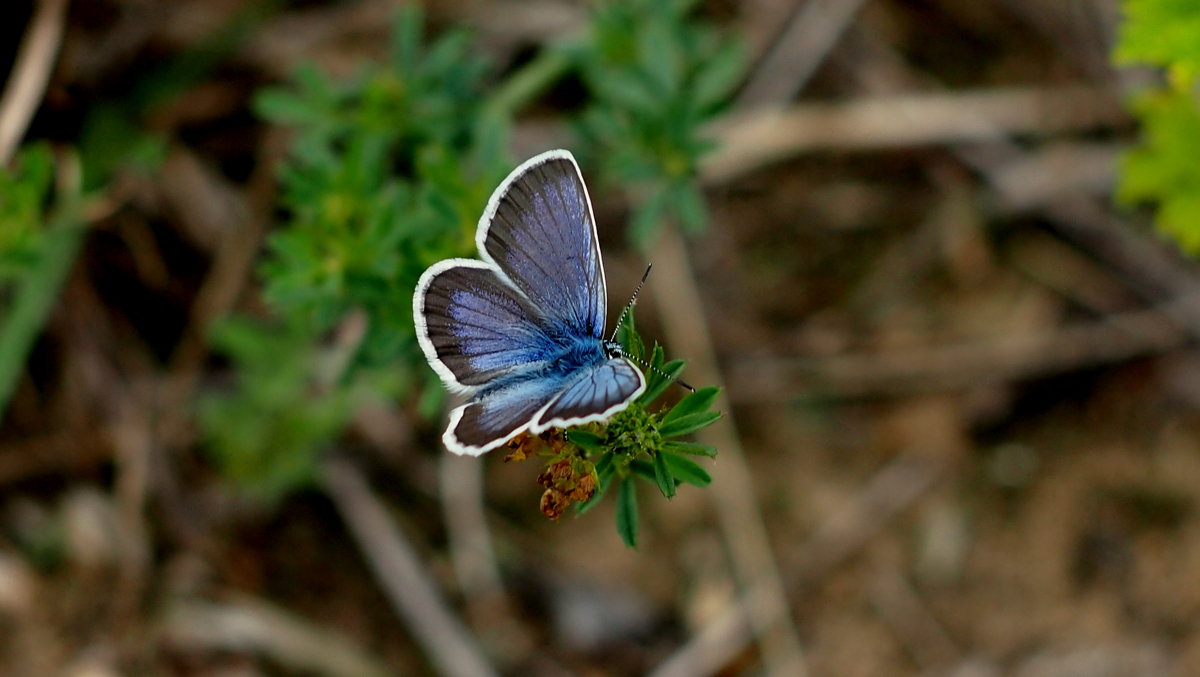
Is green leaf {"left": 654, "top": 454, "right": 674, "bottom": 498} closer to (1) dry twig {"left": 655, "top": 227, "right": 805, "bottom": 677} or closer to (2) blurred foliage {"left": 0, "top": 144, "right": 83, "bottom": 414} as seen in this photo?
(1) dry twig {"left": 655, "top": 227, "right": 805, "bottom": 677}

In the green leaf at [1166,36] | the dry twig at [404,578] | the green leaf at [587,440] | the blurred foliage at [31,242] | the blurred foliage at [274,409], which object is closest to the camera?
the green leaf at [587,440]

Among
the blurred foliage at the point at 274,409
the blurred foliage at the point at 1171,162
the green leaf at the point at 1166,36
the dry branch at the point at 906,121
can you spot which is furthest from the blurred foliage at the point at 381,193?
the blurred foliage at the point at 1171,162

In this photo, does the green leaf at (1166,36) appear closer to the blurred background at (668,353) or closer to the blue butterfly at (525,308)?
the blurred background at (668,353)

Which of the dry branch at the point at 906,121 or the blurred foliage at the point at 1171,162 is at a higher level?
the dry branch at the point at 906,121

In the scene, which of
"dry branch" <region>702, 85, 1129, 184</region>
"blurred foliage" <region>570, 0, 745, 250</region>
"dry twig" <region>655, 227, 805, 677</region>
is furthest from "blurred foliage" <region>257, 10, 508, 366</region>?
"dry branch" <region>702, 85, 1129, 184</region>

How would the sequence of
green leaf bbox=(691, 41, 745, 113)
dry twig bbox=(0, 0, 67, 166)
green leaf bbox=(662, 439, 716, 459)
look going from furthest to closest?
1. dry twig bbox=(0, 0, 67, 166)
2. green leaf bbox=(691, 41, 745, 113)
3. green leaf bbox=(662, 439, 716, 459)

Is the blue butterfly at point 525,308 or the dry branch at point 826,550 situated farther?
the dry branch at point 826,550
